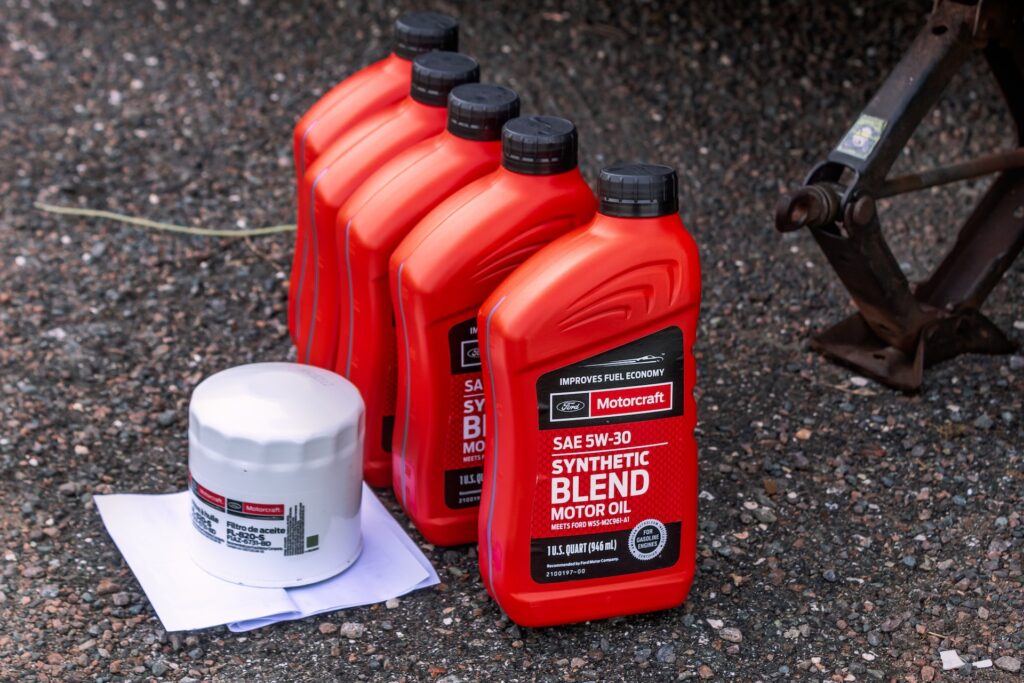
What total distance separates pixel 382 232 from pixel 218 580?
58 cm

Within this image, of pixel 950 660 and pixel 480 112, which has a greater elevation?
pixel 480 112

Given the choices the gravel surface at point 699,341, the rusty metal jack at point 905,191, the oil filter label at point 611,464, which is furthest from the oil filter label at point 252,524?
the rusty metal jack at point 905,191

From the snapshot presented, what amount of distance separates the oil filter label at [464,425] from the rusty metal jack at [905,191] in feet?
2.09

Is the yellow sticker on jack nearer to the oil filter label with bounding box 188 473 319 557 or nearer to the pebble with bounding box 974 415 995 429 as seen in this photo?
the pebble with bounding box 974 415 995 429

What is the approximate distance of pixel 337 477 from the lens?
6.71ft

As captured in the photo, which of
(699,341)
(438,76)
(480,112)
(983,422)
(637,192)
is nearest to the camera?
(637,192)

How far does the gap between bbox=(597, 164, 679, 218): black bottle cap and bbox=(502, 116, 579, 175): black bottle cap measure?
13cm

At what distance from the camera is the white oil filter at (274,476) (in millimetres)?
1990

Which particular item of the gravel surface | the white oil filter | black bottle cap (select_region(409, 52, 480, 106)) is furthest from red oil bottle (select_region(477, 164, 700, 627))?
black bottle cap (select_region(409, 52, 480, 106))

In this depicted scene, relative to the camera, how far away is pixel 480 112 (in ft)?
6.85

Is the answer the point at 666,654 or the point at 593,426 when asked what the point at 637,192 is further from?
the point at 666,654

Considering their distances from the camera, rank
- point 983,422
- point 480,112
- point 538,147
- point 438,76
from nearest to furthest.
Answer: point 538,147, point 480,112, point 438,76, point 983,422

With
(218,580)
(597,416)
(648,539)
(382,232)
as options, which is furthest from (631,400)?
(218,580)

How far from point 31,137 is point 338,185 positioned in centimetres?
161
